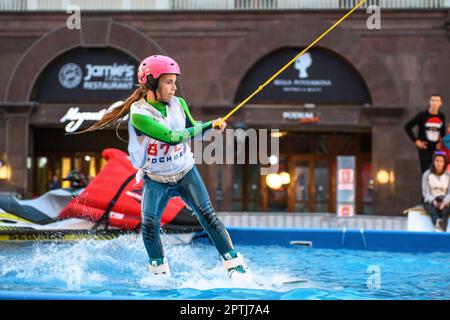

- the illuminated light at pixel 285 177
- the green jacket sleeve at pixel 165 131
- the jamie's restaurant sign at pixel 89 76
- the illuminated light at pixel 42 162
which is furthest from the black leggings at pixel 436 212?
the illuminated light at pixel 42 162

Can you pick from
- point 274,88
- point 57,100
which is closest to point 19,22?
point 57,100

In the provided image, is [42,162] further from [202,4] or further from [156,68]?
[156,68]

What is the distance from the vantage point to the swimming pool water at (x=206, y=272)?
16.1 ft

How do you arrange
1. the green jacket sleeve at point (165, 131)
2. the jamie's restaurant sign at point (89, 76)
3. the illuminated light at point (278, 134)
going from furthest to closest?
the illuminated light at point (278, 134) < the jamie's restaurant sign at point (89, 76) < the green jacket sleeve at point (165, 131)

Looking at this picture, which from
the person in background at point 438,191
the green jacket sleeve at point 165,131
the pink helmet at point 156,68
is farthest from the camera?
the person in background at point 438,191

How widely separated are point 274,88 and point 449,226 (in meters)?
12.2

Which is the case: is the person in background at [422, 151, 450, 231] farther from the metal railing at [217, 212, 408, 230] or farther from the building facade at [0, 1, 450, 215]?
the building facade at [0, 1, 450, 215]

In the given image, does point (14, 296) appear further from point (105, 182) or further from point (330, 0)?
point (330, 0)

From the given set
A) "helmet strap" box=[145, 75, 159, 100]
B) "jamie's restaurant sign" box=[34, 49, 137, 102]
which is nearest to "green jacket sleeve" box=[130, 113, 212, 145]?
"helmet strap" box=[145, 75, 159, 100]

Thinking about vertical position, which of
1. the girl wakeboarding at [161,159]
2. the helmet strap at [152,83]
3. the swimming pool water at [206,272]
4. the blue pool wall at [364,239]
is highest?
the helmet strap at [152,83]

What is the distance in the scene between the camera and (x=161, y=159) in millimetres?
5574

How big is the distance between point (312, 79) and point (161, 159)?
17.1m

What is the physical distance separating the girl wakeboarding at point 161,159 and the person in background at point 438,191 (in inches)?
240

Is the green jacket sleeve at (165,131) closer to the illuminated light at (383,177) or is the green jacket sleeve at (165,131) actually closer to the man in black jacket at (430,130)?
the man in black jacket at (430,130)
